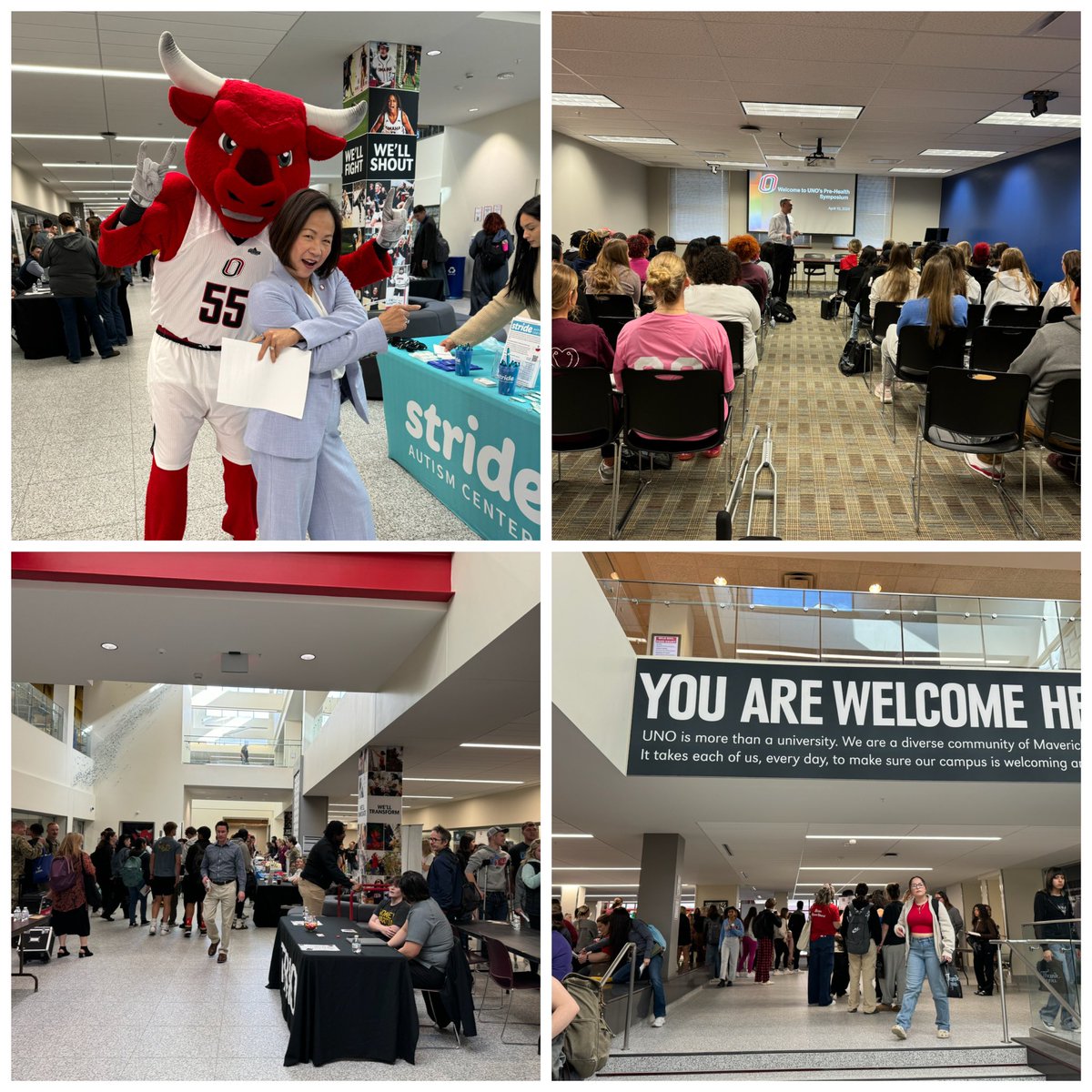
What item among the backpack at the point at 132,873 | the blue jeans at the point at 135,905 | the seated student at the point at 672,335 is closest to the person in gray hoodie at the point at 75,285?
the seated student at the point at 672,335

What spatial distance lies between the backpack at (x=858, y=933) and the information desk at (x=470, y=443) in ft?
22.1

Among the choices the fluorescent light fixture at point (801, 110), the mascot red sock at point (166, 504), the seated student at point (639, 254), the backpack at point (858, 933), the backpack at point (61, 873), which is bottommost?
the backpack at point (858, 933)

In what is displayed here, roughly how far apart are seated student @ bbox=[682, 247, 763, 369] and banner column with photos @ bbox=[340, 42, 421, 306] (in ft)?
6.67

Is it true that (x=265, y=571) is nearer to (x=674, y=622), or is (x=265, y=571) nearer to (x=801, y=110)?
(x=674, y=622)

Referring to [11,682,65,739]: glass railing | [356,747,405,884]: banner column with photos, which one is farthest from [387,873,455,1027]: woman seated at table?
[11,682,65,739]: glass railing

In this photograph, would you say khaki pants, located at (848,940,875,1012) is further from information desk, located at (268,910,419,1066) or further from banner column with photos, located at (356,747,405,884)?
information desk, located at (268,910,419,1066)

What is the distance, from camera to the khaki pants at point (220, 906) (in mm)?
8812

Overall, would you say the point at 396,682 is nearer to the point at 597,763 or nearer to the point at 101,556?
the point at 597,763

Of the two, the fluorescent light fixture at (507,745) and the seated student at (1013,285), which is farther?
the fluorescent light fixture at (507,745)

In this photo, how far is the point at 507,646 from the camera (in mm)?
4984

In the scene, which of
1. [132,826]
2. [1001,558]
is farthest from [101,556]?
[132,826]

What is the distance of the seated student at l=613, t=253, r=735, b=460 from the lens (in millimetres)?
5086

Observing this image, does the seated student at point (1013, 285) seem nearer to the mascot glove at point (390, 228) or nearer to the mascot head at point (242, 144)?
the mascot glove at point (390, 228)

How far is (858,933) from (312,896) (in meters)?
5.11
